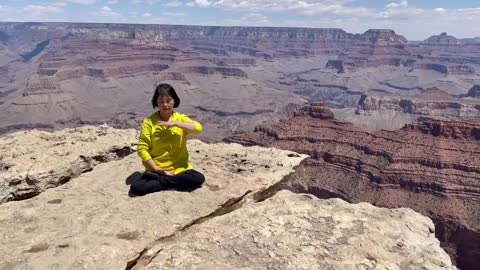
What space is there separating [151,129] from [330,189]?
5413 cm

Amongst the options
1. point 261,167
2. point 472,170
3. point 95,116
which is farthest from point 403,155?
point 95,116

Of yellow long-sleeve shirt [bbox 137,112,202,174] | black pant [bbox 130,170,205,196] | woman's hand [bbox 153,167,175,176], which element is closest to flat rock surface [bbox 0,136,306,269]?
black pant [bbox 130,170,205,196]

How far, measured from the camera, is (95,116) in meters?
155

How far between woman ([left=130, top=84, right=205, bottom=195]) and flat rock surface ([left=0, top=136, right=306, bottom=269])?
9.0 inches

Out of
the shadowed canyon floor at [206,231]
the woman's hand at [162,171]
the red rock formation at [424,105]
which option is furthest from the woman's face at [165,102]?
the red rock formation at [424,105]

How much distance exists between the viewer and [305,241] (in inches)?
244

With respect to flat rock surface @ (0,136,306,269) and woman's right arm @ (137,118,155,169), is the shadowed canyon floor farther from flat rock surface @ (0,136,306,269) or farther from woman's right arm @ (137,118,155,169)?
woman's right arm @ (137,118,155,169)

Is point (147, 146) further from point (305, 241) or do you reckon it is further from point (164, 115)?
point (305, 241)

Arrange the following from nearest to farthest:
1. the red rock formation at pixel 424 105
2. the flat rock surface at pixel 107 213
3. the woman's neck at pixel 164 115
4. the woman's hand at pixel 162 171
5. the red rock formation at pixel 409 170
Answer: the flat rock surface at pixel 107 213 → the woman's hand at pixel 162 171 → the woman's neck at pixel 164 115 → the red rock formation at pixel 409 170 → the red rock formation at pixel 424 105

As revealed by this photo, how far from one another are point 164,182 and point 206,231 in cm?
189

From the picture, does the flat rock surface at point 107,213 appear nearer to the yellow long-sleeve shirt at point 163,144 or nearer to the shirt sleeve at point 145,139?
the yellow long-sleeve shirt at point 163,144

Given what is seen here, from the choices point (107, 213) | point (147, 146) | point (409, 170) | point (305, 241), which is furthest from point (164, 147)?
point (409, 170)

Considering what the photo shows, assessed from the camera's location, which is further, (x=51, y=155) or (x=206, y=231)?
(x=51, y=155)

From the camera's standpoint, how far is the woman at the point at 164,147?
7.97 meters
